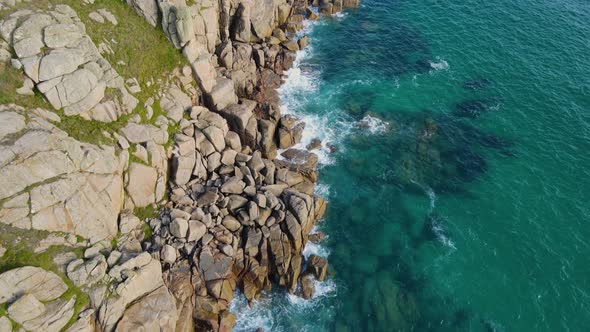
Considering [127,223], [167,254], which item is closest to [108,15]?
[127,223]

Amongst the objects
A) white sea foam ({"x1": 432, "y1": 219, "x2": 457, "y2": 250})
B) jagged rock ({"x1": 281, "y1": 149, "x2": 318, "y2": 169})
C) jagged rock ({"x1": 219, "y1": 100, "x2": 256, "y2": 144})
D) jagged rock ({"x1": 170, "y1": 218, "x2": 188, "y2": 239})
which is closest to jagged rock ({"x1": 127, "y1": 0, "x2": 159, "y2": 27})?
jagged rock ({"x1": 219, "y1": 100, "x2": 256, "y2": 144})

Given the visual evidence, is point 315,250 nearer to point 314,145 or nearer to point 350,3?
point 314,145

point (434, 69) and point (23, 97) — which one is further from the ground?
point (23, 97)

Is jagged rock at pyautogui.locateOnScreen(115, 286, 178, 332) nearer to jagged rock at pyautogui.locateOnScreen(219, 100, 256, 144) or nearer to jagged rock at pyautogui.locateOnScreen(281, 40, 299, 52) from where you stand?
jagged rock at pyautogui.locateOnScreen(219, 100, 256, 144)

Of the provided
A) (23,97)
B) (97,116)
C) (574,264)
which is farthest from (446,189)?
(23,97)

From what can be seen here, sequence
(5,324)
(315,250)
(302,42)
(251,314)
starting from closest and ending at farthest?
1. (5,324)
2. (251,314)
3. (315,250)
4. (302,42)

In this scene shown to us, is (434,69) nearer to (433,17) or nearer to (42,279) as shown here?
(433,17)
